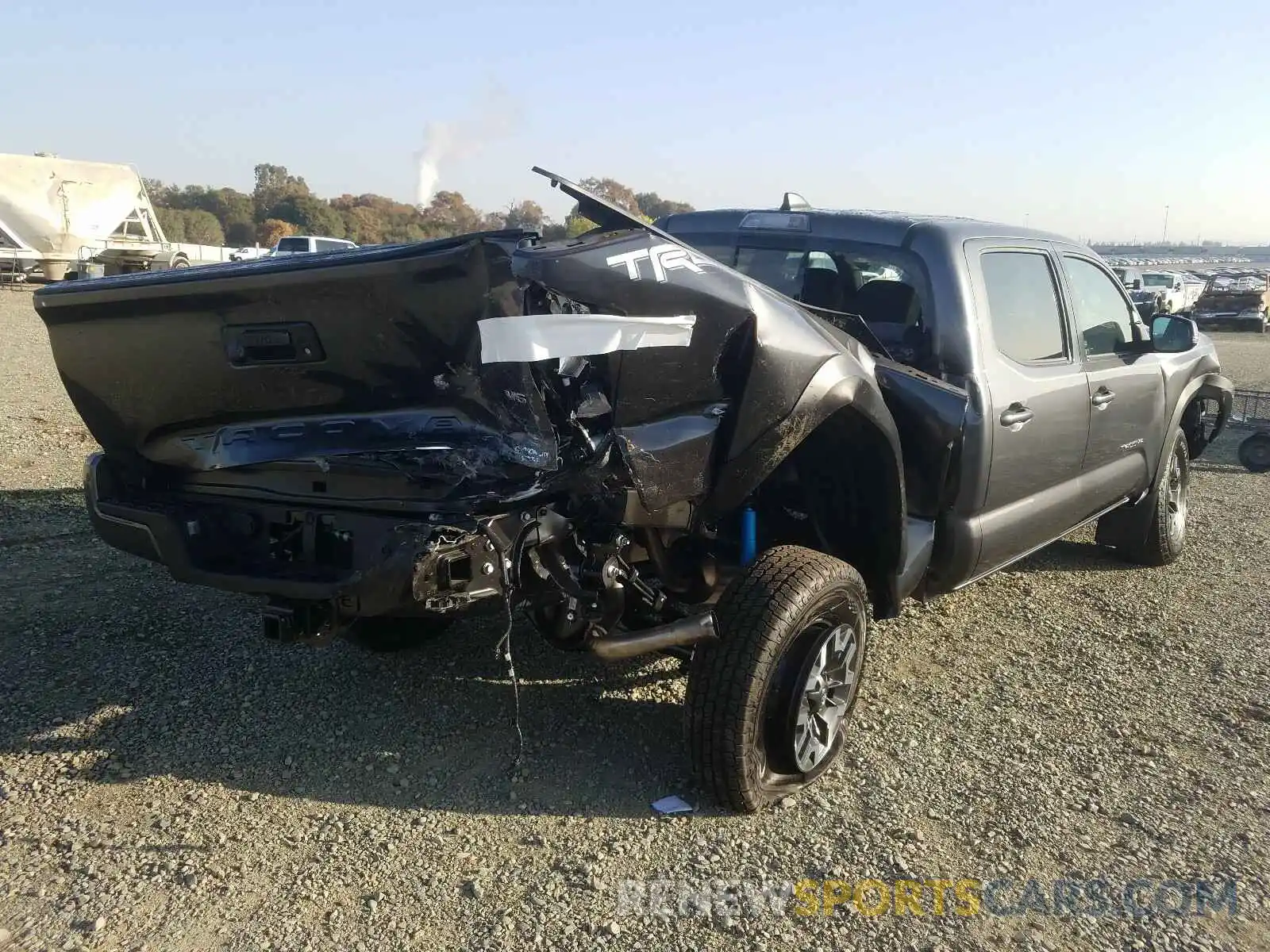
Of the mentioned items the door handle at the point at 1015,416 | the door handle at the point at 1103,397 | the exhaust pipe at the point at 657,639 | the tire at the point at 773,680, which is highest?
the door handle at the point at 1015,416

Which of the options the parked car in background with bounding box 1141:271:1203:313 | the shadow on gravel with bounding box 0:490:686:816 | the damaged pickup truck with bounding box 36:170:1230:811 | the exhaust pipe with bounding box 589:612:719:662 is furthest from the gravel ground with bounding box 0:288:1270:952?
the parked car in background with bounding box 1141:271:1203:313

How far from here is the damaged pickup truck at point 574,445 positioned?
2.63 meters

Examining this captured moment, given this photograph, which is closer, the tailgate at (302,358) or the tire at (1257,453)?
the tailgate at (302,358)

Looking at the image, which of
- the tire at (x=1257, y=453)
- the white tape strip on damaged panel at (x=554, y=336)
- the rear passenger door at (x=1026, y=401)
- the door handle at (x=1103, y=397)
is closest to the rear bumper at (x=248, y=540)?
the white tape strip on damaged panel at (x=554, y=336)

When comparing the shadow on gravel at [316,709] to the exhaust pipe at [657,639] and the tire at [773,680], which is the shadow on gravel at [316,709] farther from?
the exhaust pipe at [657,639]

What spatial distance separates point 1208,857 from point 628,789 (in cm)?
186

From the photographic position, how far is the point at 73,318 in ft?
10.2

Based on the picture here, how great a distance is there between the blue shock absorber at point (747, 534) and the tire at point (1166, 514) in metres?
3.36

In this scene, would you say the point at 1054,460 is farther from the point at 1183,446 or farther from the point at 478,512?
the point at 478,512

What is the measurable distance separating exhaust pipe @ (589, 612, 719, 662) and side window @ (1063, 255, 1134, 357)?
116 inches

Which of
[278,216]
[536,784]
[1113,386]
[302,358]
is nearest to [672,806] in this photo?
[536,784]

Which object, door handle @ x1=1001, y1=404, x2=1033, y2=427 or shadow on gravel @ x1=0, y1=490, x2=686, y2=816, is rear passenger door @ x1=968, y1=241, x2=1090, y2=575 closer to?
door handle @ x1=1001, y1=404, x2=1033, y2=427

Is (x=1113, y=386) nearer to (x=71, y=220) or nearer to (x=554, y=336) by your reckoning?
(x=554, y=336)

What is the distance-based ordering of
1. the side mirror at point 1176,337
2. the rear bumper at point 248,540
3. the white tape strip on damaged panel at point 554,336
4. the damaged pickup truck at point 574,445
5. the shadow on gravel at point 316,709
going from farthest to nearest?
1. the side mirror at point 1176,337
2. the shadow on gravel at point 316,709
3. the rear bumper at point 248,540
4. the damaged pickup truck at point 574,445
5. the white tape strip on damaged panel at point 554,336
